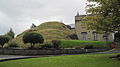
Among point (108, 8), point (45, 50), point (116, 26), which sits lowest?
point (45, 50)

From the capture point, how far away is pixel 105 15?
18.1m

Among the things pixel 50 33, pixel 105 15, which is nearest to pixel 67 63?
pixel 105 15

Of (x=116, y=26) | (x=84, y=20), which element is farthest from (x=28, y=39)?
(x=116, y=26)

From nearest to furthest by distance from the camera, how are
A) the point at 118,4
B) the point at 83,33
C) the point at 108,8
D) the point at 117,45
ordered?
the point at 118,4 < the point at 108,8 < the point at 117,45 < the point at 83,33

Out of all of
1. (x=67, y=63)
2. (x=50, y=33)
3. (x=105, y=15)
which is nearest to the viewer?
(x=67, y=63)

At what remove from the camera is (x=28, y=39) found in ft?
110

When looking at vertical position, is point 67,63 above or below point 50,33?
below

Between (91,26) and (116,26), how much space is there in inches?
98.6

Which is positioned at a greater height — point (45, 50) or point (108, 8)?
point (108, 8)

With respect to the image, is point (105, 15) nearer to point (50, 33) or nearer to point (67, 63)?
point (67, 63)

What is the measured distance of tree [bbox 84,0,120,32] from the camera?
16641mm

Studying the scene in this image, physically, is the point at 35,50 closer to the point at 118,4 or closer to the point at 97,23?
the point at 97,23

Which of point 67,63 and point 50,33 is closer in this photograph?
point 67,63

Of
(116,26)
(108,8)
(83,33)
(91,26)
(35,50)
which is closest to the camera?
(108,8)
